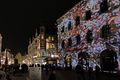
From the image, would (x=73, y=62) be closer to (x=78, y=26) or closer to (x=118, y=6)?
(x=78, y=26)

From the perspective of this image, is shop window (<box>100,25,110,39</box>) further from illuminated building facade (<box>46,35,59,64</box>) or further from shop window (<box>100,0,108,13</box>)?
illuminated building facade (<box>46,35,59,64</box>)

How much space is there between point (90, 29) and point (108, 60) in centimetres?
616

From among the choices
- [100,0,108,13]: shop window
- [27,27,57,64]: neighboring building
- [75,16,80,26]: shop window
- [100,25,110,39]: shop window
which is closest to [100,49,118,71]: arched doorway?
[100,25,110,39]: shop window

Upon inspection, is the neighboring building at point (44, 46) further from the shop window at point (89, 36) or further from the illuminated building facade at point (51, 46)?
the shop window at point (89, 36)

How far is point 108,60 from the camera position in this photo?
3503 centimetres

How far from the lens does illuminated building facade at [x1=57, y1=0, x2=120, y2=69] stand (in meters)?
33.3

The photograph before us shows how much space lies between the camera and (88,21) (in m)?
40.3

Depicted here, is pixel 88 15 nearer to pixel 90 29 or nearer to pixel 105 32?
pixel 90 29

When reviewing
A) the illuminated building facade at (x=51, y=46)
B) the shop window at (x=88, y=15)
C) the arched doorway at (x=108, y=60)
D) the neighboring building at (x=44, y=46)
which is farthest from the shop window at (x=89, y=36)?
the neighboring building at (x=44, y=46)

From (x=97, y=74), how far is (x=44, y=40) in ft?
216

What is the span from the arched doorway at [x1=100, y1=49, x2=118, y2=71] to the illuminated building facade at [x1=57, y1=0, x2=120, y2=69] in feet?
2.21

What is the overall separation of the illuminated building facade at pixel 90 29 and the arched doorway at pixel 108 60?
2.21ft

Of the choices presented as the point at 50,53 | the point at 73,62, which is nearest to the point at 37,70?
the point at 73,62

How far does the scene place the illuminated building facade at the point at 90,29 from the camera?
3328cm
